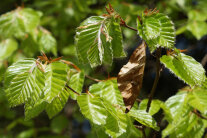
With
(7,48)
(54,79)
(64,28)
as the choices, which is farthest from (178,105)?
(64,28)

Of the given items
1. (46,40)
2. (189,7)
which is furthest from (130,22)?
(46,40)

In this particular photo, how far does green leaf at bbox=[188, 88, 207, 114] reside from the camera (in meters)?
0.87

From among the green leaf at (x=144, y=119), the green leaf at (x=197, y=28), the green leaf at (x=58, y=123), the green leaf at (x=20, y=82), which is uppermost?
the green leaf at (x=20, y=82)

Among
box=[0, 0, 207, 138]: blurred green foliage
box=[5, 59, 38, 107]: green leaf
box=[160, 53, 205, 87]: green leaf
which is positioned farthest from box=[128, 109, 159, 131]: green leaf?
box=[0, 0, 207, 138]: blurred green foliage

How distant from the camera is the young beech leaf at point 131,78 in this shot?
0.69 meters

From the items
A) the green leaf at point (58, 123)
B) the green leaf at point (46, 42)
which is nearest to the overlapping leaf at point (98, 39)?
the green leaf at point (46, 42)

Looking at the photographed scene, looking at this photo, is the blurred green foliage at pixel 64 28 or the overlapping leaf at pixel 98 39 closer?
the overlapping leaf at pixel 98 39

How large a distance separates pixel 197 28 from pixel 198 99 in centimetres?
89

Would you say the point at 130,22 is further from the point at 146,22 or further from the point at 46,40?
the point at 146,22

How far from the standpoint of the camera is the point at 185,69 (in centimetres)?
68

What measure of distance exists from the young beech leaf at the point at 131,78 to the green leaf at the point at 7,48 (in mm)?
1135

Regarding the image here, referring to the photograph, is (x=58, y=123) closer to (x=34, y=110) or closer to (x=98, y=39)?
(x=34, y=110)

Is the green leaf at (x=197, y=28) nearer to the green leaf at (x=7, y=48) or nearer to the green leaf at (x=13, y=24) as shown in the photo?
the green leaf at (x=13, y=24)

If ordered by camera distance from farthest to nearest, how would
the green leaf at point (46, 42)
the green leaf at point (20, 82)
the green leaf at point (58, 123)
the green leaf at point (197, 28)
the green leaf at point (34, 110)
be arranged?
the green leaf at point (58, 123), the green leaf at point (197, 28), the green leaf at point (46, 42), the green leaf at point (34, 110), the green leaf at point (20, 82)
